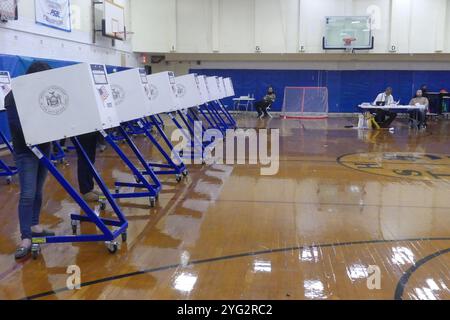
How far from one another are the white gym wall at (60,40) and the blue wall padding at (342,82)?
19.0 feet

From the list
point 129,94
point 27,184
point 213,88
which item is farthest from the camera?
point 213,88

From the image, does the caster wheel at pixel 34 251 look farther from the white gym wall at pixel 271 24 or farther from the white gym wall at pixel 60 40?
the white gym wall at pixel 271 24

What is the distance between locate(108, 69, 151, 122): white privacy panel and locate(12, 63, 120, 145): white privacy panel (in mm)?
1736

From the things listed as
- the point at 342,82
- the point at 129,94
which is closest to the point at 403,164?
the point at 129,94

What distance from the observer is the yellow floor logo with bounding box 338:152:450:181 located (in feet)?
25.1

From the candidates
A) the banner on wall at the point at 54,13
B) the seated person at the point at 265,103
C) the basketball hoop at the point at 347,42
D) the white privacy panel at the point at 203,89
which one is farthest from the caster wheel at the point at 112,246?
the basketball hoop at the point at 347,42

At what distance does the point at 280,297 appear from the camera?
3254 millimetres

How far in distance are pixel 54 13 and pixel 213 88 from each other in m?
4.73

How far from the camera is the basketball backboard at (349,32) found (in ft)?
63.9

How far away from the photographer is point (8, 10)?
1008 cm

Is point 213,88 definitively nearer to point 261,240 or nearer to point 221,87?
point 221,87

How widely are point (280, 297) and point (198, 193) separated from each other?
318 centimetres
